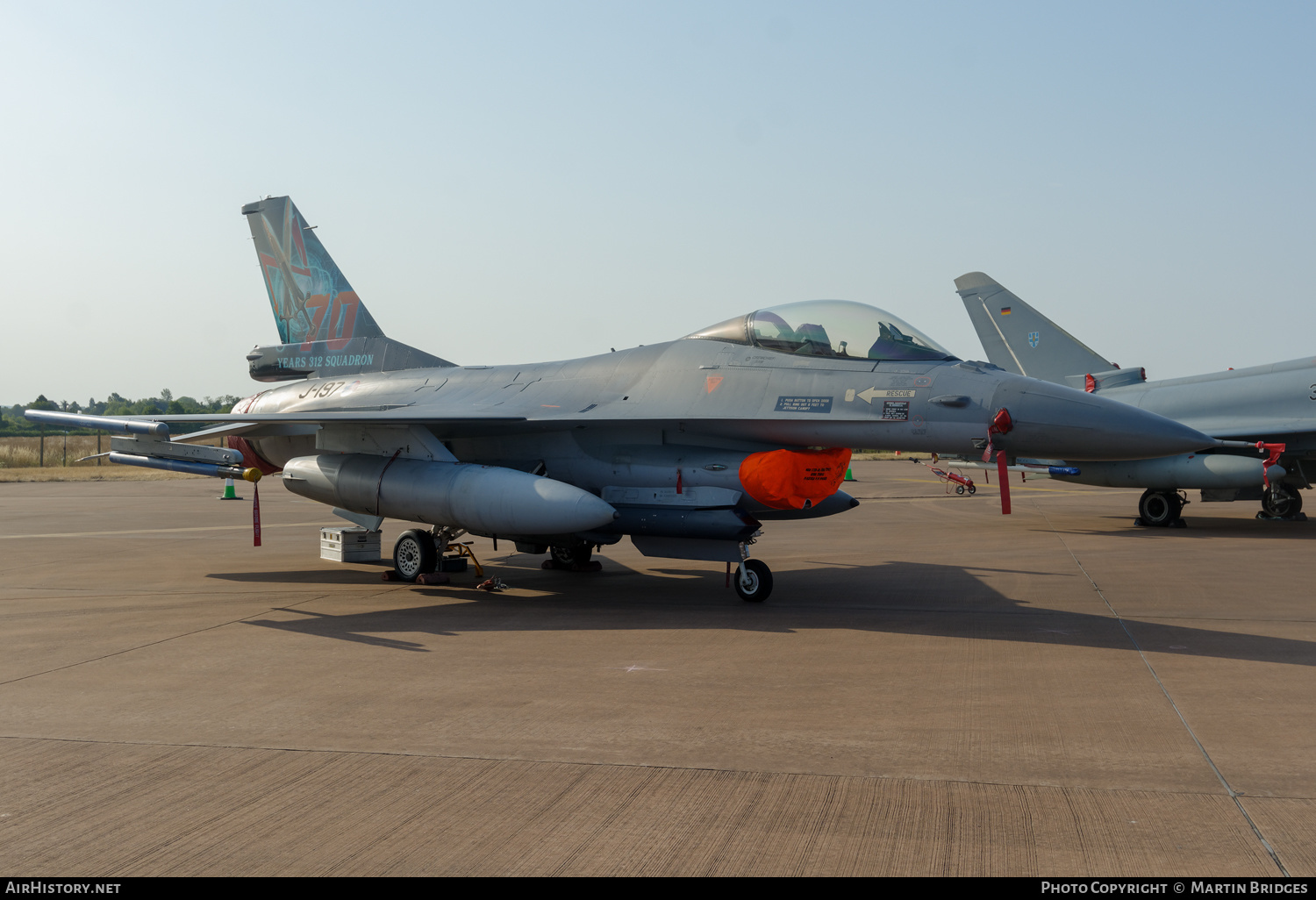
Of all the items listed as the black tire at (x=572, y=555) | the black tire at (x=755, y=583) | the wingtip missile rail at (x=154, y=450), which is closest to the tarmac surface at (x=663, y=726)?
the black tire at (x=755, y=583)

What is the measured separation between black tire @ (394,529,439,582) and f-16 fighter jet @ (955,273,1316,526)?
10220 mm

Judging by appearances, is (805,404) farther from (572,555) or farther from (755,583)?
(572,555)

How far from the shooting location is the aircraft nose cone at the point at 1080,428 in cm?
735

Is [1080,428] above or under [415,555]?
above

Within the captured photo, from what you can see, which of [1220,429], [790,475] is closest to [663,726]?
[790,475]

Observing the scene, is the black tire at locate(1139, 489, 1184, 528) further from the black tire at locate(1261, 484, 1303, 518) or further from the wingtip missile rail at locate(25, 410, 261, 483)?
the wingtip missile rail at locate(25, 410, 261, 483)

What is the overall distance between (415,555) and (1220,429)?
527 inches

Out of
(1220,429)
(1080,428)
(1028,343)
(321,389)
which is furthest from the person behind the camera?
(1028,343)

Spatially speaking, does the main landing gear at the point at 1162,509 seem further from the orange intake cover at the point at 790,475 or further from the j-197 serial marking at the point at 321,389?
the j-197 serial marking at the point at 321,389

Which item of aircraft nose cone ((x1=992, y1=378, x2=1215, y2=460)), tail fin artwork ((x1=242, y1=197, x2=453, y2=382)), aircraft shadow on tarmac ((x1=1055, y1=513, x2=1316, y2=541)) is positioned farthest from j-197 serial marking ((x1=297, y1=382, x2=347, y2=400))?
aircraft shadow on tarmac ((x1=1055, y1=513, x2=1316, y2=541))

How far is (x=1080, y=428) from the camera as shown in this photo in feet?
24.5

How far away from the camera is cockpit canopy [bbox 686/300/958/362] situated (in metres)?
8.41

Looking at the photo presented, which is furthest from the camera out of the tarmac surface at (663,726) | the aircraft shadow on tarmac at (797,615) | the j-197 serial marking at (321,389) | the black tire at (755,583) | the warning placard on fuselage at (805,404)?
the j-197 serial marking at (321,389)

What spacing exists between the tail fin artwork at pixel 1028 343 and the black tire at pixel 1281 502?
307 cm
